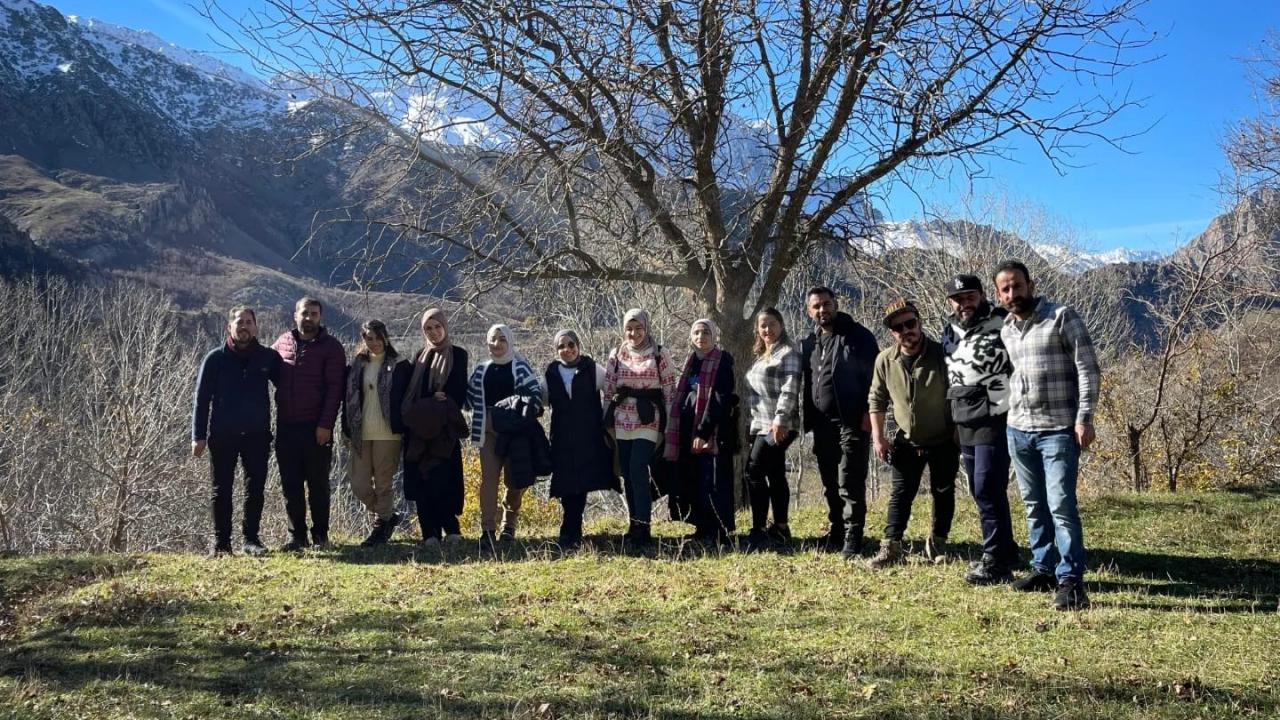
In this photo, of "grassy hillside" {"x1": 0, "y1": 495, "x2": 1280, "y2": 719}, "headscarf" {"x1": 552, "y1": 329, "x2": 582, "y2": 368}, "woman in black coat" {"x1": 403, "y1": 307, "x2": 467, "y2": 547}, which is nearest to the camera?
"grassy hillside" {"x1": 0, "y1": 495, "x2": 1280, "y2": 719}

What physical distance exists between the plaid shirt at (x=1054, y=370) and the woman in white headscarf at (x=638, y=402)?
2.97m

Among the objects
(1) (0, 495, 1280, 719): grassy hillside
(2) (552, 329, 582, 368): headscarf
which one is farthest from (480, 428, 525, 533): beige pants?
(2) (552, 329, 582, 368): headscarf

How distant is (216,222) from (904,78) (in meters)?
134

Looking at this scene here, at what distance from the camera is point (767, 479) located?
7.28 metres

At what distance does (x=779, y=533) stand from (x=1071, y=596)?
2.79 m

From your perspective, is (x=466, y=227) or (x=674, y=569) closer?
(x=674, y=569)

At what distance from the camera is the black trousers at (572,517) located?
24.8 ft

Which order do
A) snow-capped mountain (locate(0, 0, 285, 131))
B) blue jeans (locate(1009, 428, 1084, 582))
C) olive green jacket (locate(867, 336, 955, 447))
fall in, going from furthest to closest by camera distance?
snow-capped mountain (locate(0, 0, 285, 131))
olive green jacket (locate(867, 336, 955, 447))
blue jeans (locate(1009, 428, 1084, 582))

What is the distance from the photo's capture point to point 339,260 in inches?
376

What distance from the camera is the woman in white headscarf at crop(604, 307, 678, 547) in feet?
23.7

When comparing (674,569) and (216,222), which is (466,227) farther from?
(216,222)

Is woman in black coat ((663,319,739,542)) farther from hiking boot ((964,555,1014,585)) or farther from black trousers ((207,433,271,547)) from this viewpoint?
black trousers ((207,433,271,547))

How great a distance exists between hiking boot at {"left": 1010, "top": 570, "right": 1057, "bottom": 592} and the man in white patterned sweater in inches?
11.1

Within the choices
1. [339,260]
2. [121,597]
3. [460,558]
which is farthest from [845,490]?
[339,260]
